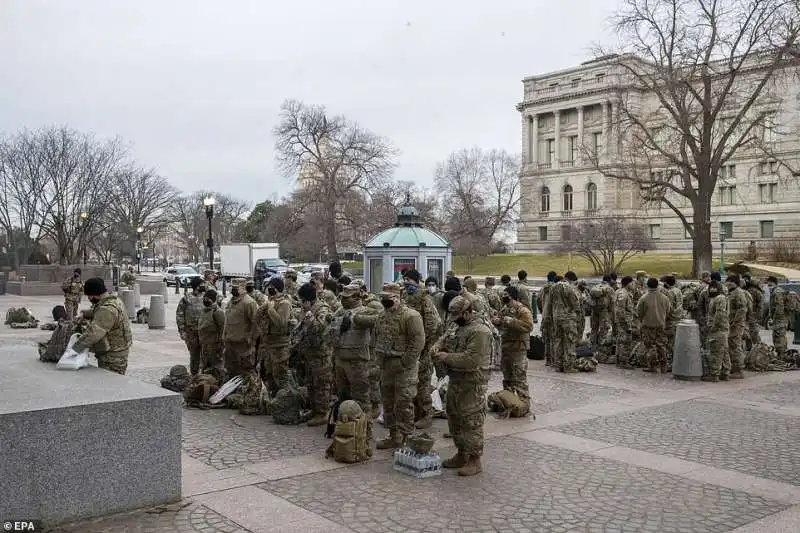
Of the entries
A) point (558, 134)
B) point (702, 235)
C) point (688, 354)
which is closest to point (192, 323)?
point (688, 354)

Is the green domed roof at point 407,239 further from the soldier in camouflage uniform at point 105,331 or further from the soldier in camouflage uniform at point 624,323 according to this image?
the soldier in camouflage uniform at point 105,331

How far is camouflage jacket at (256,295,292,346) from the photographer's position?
Answer: 35.2ft

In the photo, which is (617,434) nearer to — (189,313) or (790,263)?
(189,313)

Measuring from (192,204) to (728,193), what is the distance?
68.4 meters

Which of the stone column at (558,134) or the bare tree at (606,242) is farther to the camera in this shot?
the stone column at (558,134)

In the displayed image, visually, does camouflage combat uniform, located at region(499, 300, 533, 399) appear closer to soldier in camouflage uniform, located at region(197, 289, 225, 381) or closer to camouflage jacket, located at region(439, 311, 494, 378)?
camouflage jacket, located at region(439, 311, 494, 378)

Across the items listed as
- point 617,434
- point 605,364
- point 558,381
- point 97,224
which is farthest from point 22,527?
point 97,224

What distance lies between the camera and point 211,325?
12070mm

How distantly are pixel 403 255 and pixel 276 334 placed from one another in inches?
384

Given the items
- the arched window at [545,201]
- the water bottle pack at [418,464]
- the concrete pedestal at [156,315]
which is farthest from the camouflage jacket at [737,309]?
the arched window at [545,201]

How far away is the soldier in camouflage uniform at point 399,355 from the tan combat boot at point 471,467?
40.7 inches

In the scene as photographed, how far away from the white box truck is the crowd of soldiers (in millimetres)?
41211

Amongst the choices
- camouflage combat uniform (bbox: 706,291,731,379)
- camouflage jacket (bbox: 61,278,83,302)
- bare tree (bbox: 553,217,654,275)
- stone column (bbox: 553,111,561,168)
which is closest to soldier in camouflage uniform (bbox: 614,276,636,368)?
camouflage combat uniform (bbox: 706,291,731,379)

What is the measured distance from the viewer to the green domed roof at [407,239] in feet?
67.4
